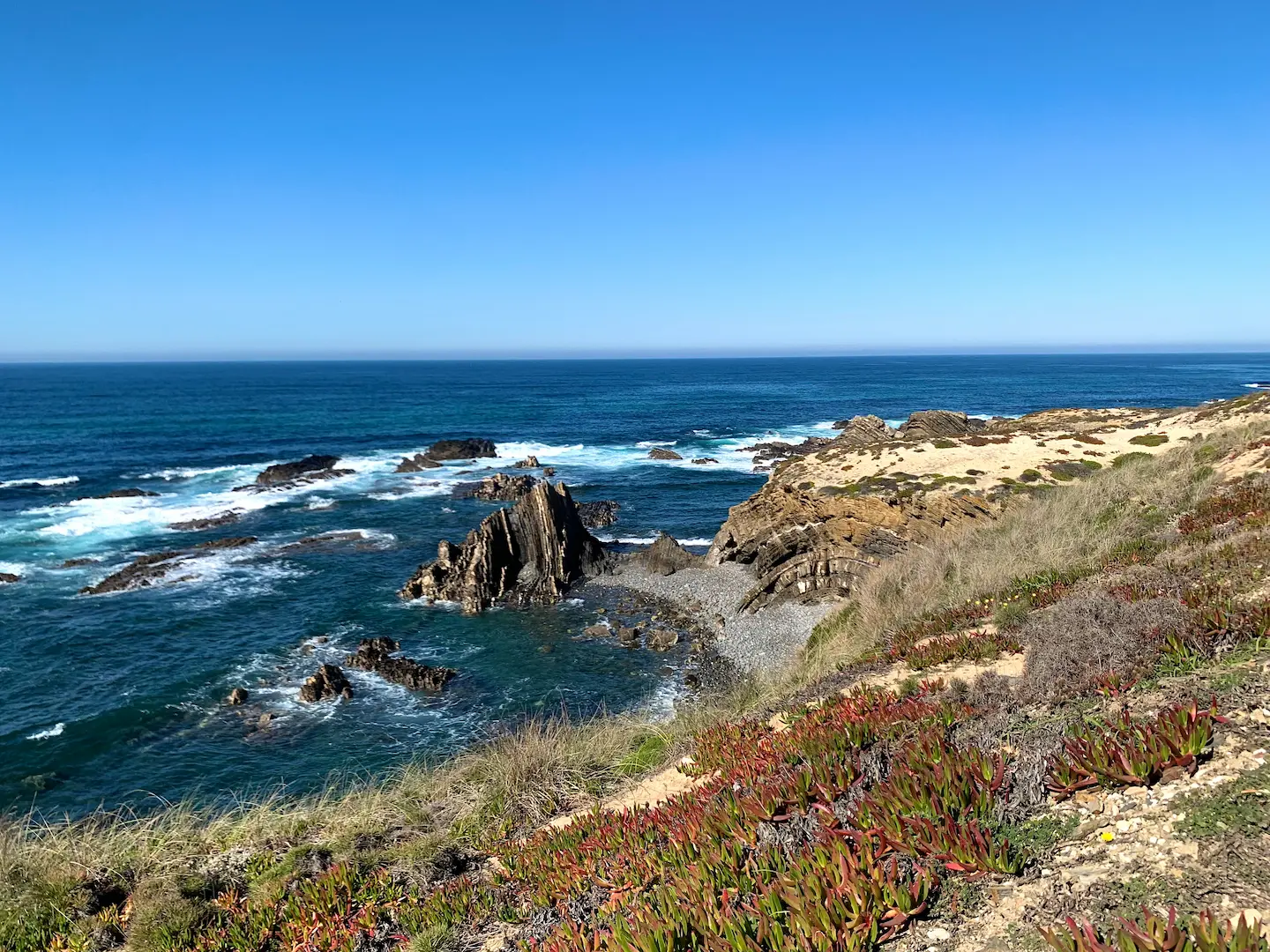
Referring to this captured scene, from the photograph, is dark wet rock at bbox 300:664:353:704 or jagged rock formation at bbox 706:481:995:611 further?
jagged rock formation at bbox 706:481:995:611

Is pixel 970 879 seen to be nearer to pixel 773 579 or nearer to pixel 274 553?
pixel 773 579

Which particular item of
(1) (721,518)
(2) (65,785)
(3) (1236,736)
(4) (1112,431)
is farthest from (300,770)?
(4) (1112,431)

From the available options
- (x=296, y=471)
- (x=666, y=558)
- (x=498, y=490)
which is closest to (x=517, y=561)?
(x=666, y=558)

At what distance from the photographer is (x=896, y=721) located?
8.19 m

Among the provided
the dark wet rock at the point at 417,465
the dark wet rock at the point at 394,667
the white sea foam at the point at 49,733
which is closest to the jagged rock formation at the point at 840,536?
the dark wet rock at the point at 394,667

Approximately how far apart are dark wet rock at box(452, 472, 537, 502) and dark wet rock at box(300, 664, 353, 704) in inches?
1100

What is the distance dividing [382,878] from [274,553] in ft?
115

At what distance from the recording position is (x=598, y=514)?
1800 inches

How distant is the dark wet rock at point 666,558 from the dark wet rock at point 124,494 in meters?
39.8

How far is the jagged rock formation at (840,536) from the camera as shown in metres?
28.8

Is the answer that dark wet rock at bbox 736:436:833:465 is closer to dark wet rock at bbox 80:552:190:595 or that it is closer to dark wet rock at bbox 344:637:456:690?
dark wet rock at bbox 344:637:456:690

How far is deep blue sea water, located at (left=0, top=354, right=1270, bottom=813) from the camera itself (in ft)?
67.9

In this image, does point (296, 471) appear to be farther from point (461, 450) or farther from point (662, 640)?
point (662, 640)

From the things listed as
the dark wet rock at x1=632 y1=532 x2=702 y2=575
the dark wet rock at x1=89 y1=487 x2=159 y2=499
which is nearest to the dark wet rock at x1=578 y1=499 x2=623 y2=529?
the dark wet rock at x1=632 y1=532 x2=702 y2=575
